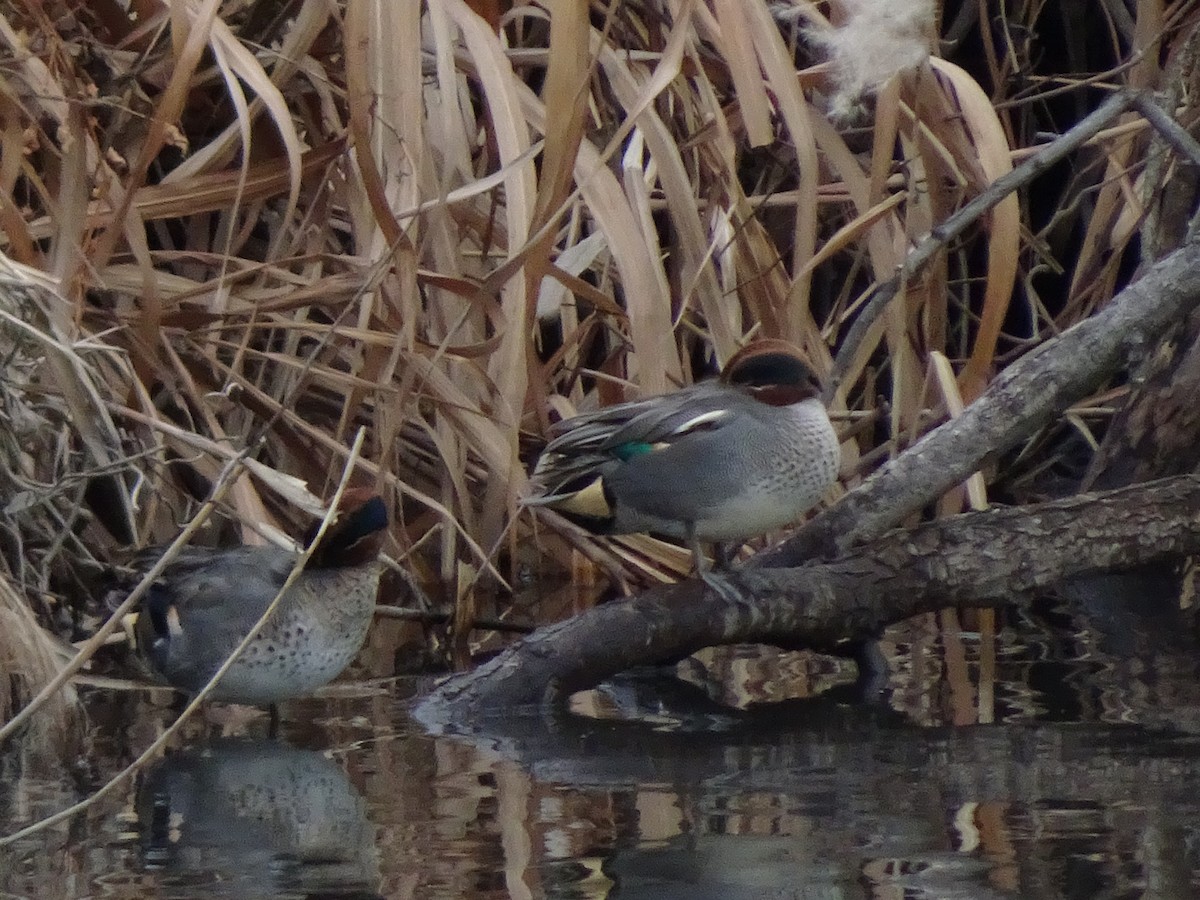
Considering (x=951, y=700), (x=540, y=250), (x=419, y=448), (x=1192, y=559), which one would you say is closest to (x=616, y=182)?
(x=540, y=250)

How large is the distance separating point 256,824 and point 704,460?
1.23 m

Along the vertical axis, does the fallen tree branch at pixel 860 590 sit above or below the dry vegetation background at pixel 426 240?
below

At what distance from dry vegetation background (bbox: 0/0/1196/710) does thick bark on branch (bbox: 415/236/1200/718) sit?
315 millimetres

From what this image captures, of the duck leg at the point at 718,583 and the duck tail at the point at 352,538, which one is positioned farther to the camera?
the duck tail at the point at 352,538

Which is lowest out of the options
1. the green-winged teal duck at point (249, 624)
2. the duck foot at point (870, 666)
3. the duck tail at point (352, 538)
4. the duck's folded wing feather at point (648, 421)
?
the duck foot at point (870, 666)

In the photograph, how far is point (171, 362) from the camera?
13.9 ft

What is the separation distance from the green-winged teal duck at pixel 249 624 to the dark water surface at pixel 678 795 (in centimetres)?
10

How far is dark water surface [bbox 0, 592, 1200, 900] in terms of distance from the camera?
2.35 metres

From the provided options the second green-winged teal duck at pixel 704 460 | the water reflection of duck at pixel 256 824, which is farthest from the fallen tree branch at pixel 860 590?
the water reflection of duck at pixel 256 824

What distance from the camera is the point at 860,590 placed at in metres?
3.59

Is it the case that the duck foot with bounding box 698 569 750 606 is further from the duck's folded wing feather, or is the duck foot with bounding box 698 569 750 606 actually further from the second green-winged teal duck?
the duck's folded wing feather

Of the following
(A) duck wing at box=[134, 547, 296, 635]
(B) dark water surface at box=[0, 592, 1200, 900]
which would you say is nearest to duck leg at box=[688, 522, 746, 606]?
(B) dark water surface at box=[0, 592, 1200, 900]

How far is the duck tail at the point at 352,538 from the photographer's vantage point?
3.75 metres

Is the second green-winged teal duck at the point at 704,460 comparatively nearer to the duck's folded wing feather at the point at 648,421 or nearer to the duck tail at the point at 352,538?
the duck's folded wing feather at the point at 648,421
